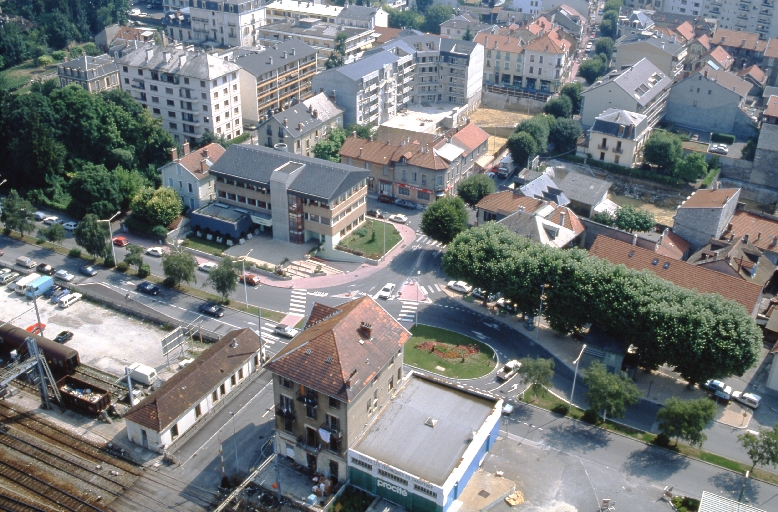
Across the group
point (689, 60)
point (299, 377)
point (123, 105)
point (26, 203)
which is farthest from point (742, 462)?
point (689, 60)

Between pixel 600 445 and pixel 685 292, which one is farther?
pixel 685 292

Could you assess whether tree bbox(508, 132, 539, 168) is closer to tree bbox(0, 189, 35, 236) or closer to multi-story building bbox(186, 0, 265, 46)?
tree bbox(0, 189, 35, 236)

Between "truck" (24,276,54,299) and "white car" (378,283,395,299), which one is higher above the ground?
"truck" (24,276,54,299)

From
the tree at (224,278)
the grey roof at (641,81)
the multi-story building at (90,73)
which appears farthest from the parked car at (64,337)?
the grey roof at (641,81)

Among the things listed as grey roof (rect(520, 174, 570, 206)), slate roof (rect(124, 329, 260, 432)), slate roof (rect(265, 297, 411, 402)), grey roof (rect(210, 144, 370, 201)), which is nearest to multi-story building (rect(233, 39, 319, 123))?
grey roof (rect(210, 144, 370, 201))

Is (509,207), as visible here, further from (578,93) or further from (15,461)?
(15,461)
